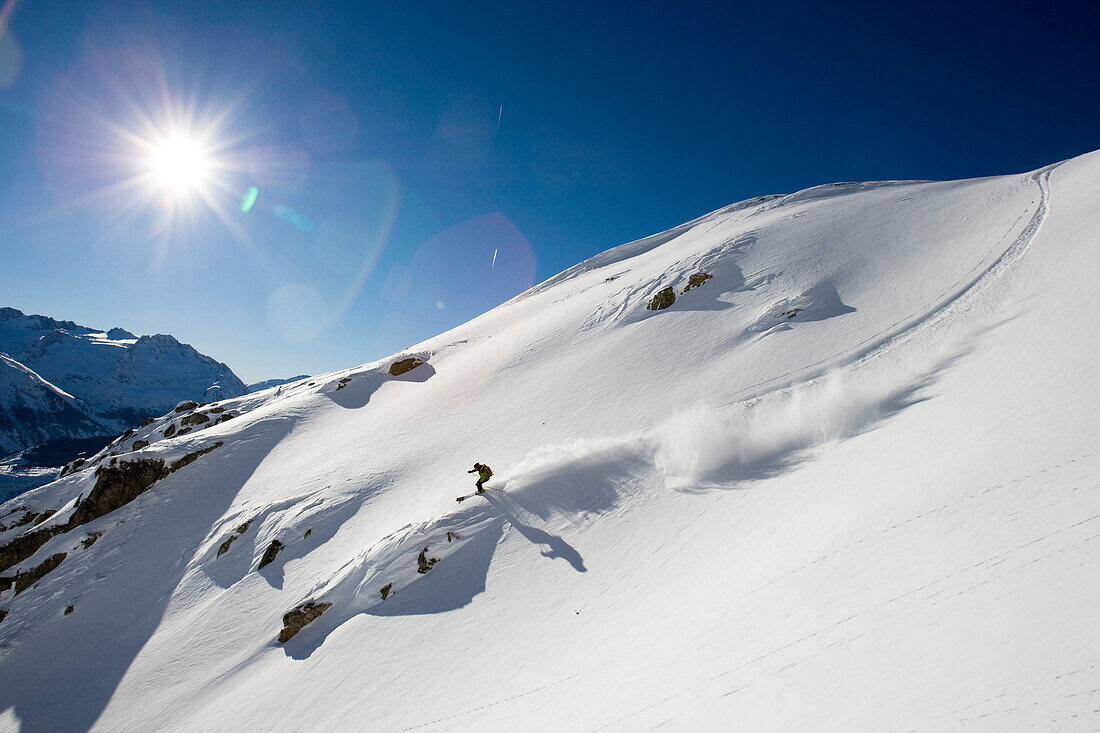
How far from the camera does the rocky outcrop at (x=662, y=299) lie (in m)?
25.0

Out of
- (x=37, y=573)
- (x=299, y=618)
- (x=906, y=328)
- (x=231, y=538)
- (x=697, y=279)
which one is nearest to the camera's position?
(x=299, y=618)

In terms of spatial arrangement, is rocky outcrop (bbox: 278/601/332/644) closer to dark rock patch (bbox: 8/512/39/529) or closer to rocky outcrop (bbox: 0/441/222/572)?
rocky outcrop (bbox: 0/441/222/572)

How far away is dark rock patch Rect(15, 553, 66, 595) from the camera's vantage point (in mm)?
18781

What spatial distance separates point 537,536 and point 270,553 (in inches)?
428

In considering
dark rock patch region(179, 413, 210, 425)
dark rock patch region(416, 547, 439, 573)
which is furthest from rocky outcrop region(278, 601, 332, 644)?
dark rock patch region(179, 413, 210, 425)

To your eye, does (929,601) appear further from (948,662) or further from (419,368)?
(419,368)

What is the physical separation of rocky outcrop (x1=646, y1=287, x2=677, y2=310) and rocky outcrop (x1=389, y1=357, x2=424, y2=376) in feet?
61.7

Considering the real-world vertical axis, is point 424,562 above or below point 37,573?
below

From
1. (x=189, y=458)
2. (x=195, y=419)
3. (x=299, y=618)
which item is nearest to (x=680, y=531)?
(x=299, y=618)

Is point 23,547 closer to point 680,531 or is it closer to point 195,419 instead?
point 195,419

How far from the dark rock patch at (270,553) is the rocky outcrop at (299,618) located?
4023 millimetres

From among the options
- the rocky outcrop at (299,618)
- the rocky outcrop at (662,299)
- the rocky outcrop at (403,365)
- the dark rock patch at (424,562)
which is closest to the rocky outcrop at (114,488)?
the rocky outcrop at (403,365)

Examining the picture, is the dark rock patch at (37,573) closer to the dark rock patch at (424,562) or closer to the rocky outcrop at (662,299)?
the dark rock patch at (424,562)

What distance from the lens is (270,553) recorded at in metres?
14.8
